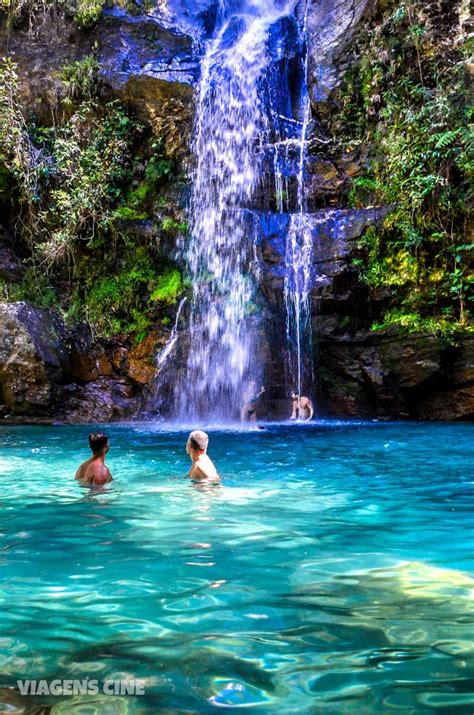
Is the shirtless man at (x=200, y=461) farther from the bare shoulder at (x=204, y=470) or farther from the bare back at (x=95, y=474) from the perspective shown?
the bare back at (x=95, y=474)

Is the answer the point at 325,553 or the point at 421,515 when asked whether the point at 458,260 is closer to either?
the point at 421,515

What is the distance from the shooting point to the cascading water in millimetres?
15180

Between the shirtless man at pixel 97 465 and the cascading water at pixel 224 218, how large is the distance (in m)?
8.55

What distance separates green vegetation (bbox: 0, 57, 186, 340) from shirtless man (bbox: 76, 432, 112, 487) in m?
10.5

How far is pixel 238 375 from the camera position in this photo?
15094 millimetres

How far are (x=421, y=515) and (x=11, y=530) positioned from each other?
3.20 meters

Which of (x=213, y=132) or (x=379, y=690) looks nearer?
(x=379, y=690)

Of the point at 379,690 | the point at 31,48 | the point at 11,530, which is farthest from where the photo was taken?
the point at 31,48

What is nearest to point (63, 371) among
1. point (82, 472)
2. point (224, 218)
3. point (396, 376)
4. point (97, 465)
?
point (224, 218)

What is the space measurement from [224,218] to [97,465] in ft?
36.3

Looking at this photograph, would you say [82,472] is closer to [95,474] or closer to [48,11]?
[95,474]

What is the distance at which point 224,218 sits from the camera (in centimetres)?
1634

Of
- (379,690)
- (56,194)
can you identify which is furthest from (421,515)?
(56,194)

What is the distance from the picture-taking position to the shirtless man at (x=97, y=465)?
636cm
